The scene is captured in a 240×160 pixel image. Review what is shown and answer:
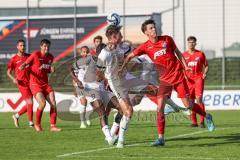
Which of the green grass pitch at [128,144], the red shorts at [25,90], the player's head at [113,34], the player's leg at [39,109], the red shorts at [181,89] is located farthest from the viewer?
the red shorts at [25,90]

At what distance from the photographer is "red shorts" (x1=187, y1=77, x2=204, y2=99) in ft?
65.7

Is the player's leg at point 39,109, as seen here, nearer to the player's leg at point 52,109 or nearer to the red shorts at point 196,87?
the player's leg at point 52,109

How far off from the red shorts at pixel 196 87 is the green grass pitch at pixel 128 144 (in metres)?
0.94

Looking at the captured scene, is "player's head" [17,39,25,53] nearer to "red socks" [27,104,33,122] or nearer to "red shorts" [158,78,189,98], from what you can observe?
"red socks" [27,104,33,122]

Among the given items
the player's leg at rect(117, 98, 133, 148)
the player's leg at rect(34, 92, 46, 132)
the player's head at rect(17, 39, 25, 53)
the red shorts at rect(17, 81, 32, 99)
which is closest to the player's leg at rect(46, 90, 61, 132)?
the player's leg at rect(34, 92, 46, 132)

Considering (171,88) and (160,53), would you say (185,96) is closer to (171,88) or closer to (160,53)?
(171,88)

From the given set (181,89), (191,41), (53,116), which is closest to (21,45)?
(53,116)

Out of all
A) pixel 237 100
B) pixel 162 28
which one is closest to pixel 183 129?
pixel 237 100

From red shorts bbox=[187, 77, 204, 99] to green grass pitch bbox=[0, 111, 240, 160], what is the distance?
937 mm

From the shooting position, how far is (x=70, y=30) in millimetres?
32594

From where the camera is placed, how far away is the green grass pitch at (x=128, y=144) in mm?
12562

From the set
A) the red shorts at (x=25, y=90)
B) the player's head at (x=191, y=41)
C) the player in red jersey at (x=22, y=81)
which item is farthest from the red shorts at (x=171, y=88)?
the red shorts at (x=25, y=90)

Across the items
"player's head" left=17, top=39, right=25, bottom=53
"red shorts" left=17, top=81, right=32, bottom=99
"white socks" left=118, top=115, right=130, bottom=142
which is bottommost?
"white socks" left=118, top=115, right=130, bottom=142

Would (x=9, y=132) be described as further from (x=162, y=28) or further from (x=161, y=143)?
(x=162, y=28)
